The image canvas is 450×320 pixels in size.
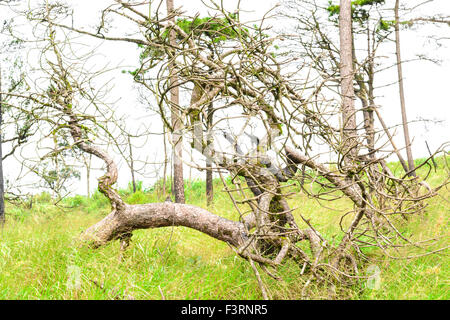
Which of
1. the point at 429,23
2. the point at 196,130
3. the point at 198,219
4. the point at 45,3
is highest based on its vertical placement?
the point at 429,23

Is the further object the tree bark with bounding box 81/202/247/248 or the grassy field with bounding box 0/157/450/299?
the tree bark with bounding box 81/202/247/248

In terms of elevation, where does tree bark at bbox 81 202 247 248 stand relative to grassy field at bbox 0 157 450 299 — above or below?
above

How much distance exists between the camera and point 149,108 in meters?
10.3

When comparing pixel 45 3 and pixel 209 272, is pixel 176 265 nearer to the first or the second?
pixel 209 272

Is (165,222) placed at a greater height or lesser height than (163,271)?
greater

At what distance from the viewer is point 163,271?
4645 mm

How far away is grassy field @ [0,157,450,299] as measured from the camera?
390 cm

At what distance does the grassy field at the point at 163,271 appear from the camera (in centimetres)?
390

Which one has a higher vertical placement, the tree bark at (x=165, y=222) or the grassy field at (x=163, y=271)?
the tree bark at (x=165, y=222)

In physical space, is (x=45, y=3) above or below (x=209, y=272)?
above

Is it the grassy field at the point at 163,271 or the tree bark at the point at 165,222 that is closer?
the grassy field at the point at 163,271

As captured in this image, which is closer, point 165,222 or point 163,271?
point 163,271

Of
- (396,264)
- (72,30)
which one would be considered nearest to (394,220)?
(396,264)
